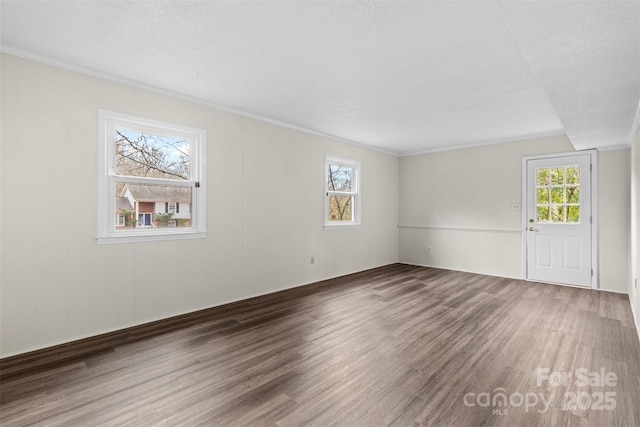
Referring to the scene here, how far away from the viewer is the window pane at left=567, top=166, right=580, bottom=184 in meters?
4.94

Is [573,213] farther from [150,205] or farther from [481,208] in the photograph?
[150,205]

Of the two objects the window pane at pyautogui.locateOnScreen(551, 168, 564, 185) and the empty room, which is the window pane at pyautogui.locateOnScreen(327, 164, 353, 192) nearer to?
Result: the empty room

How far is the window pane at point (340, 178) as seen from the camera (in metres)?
5.69

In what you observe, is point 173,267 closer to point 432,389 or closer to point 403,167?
point 432,389

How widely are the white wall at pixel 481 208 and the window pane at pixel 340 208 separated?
1663 millimetres

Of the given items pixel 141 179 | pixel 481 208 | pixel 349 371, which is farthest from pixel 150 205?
pixel 481 208

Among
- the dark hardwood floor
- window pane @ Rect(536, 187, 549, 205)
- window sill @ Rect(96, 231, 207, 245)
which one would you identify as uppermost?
window pane @ Rect(536, 187, 549, 205)

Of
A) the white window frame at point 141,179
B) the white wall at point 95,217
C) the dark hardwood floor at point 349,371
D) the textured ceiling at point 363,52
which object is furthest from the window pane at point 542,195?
the white window frame at point 141,179

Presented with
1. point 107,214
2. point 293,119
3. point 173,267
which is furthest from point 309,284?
point 107,214

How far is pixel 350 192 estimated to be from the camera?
604 centimetres

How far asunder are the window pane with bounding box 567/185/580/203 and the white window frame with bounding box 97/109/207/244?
5.52m

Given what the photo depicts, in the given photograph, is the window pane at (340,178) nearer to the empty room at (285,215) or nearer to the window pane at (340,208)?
the window pane at (340,208)

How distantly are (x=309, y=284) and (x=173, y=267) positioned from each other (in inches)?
86.9

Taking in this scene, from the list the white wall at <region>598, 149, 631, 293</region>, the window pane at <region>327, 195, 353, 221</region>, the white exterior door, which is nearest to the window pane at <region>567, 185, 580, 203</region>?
the white exterior door
